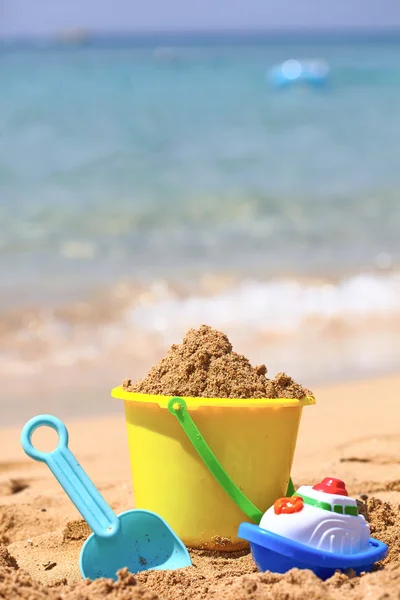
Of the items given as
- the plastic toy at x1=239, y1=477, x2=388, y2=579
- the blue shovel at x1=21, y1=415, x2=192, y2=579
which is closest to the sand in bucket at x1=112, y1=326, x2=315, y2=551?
the blue shovel at x1=21, y1=415, x2=192, y2=579

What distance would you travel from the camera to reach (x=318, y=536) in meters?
1.75

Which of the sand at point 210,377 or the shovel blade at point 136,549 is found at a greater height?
the sand at point 210,377

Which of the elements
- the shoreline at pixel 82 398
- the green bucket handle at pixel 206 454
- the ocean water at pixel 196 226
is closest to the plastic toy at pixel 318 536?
the green bucket handle at pixel 206 454

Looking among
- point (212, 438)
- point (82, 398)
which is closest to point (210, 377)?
point (212, 438)

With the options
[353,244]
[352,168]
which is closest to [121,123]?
[352,168]

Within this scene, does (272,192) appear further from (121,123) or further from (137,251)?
(121,123)

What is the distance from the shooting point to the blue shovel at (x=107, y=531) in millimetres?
1889

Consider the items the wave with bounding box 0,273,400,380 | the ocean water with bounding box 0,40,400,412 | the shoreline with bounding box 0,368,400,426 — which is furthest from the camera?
the ocean water with bounding box 0,40,400,412

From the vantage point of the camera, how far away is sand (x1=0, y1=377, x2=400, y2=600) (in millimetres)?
1626

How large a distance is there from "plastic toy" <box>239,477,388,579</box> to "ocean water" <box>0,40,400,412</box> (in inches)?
85.0

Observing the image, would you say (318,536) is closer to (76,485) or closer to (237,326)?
(76,485)

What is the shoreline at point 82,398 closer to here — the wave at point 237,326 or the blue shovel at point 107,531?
the wave at point 237,326

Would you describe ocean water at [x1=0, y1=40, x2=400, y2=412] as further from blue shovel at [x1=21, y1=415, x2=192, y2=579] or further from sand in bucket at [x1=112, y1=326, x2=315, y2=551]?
blue shovel at [x1=21, y1=415, x2=192, y2=579]

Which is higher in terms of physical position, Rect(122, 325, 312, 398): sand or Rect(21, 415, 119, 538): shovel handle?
Rect(122, 325, 312, 398): sand
